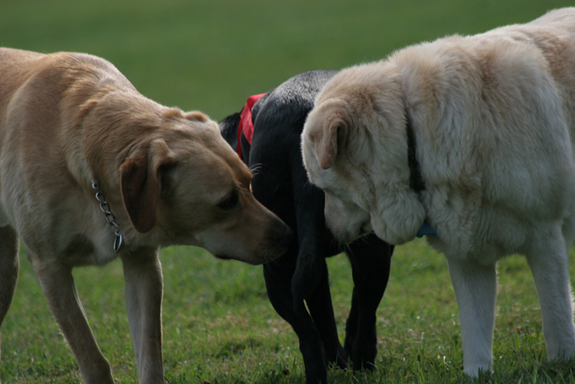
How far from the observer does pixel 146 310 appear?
3945 millimetres

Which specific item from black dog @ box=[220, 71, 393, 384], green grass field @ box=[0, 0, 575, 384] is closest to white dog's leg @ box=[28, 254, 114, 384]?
green grass field @ box=[0, 0, 575, 384]

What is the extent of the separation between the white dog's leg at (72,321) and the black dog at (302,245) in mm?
1121

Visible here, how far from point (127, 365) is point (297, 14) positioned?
100 feet

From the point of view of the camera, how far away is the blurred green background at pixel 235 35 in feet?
69.2

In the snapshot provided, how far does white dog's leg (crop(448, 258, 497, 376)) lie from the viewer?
12.0 feet

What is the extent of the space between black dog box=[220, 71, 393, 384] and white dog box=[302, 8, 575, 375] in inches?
7.8

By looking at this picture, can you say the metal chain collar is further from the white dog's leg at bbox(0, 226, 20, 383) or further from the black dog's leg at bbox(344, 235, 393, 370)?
the white dog's leg at bbox(0, 226, 20, 383)

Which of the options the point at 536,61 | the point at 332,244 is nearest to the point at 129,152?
the point at 332,244

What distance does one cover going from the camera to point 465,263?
3664 mm

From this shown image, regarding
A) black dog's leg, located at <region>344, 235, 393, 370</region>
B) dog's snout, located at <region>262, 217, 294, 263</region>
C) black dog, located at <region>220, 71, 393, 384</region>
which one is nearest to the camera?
black dog, located at <region>220, 71, 393, 384</region>

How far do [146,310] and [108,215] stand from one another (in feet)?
2.33

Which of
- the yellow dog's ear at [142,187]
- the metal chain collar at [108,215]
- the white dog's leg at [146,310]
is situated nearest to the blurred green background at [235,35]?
the white dog's leg at [146,310]

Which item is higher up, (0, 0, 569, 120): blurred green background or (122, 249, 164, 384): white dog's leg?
(122, 249, 164, 384): white dog's leg

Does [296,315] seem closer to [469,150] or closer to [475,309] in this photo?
[475,309]
